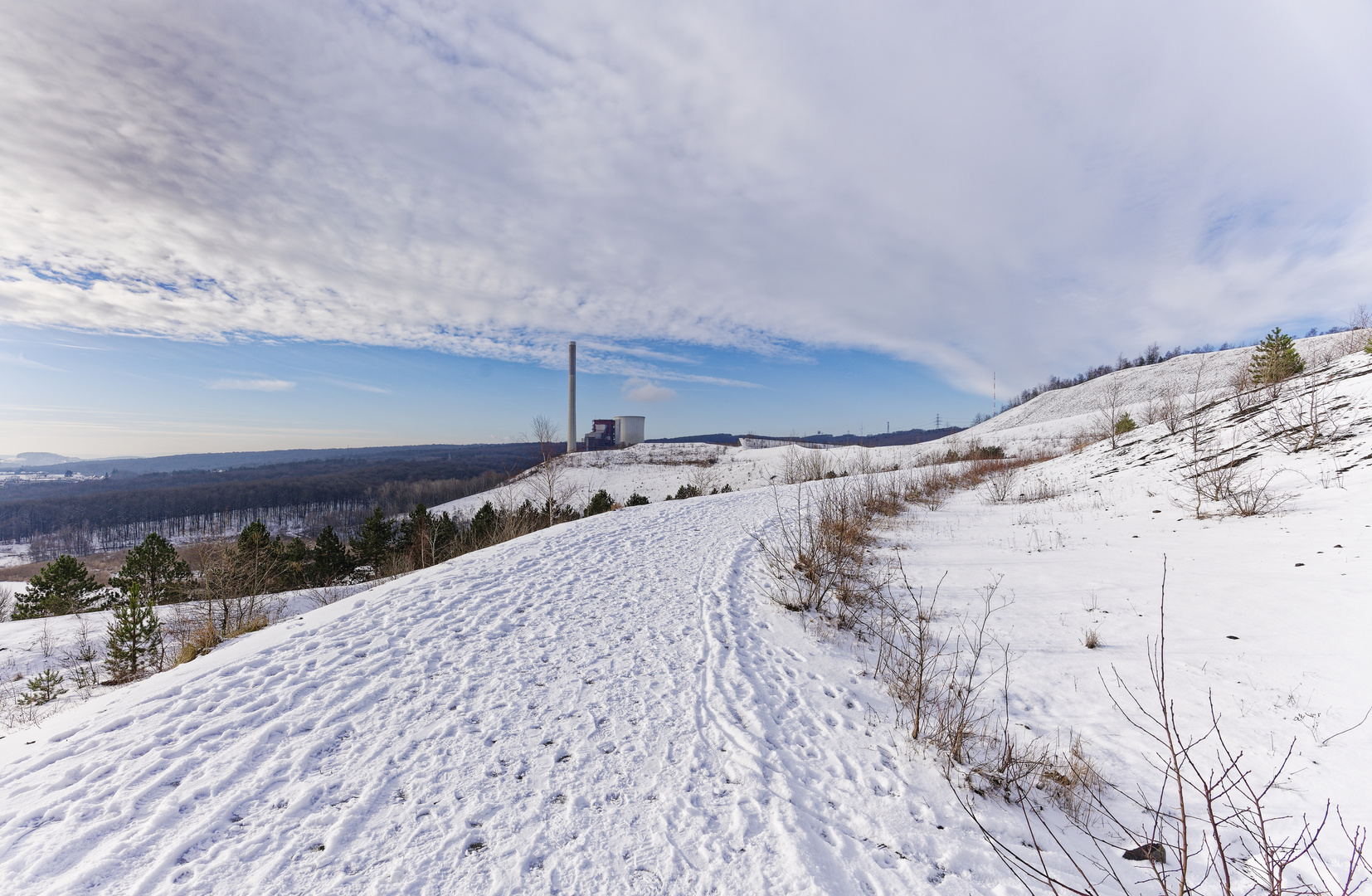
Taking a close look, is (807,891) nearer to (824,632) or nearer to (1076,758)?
(1076,758)

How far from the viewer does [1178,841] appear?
112 inches

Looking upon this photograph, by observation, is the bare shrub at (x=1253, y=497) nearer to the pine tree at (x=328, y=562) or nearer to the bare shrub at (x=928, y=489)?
the bare shrub at (x=928, y=489)

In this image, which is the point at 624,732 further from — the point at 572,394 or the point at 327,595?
the point at 572,394

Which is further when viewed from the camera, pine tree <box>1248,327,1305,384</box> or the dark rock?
pine tree <box>1248,327,1305,384</box>

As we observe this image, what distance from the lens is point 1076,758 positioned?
3.38 metres

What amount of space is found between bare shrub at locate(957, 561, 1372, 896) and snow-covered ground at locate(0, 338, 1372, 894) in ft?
0.53

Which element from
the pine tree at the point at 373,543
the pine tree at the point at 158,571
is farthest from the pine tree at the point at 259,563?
the pine tree at the point at 373,543

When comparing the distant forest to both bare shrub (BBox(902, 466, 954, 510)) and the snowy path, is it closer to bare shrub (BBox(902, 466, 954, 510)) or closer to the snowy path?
bare shrub (BBox(902, 466, 954, 510))

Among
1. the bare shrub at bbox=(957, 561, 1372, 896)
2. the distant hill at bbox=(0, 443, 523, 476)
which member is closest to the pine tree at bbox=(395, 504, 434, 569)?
the bare shrub at bbox=(957, 561, 1372, 896)

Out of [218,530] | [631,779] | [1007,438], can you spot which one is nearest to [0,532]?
[218,530]

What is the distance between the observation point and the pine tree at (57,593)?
13758mm

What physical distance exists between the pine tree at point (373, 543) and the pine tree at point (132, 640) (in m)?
10.2

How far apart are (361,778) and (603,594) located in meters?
3.84

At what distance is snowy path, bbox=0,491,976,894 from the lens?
2418 mm
